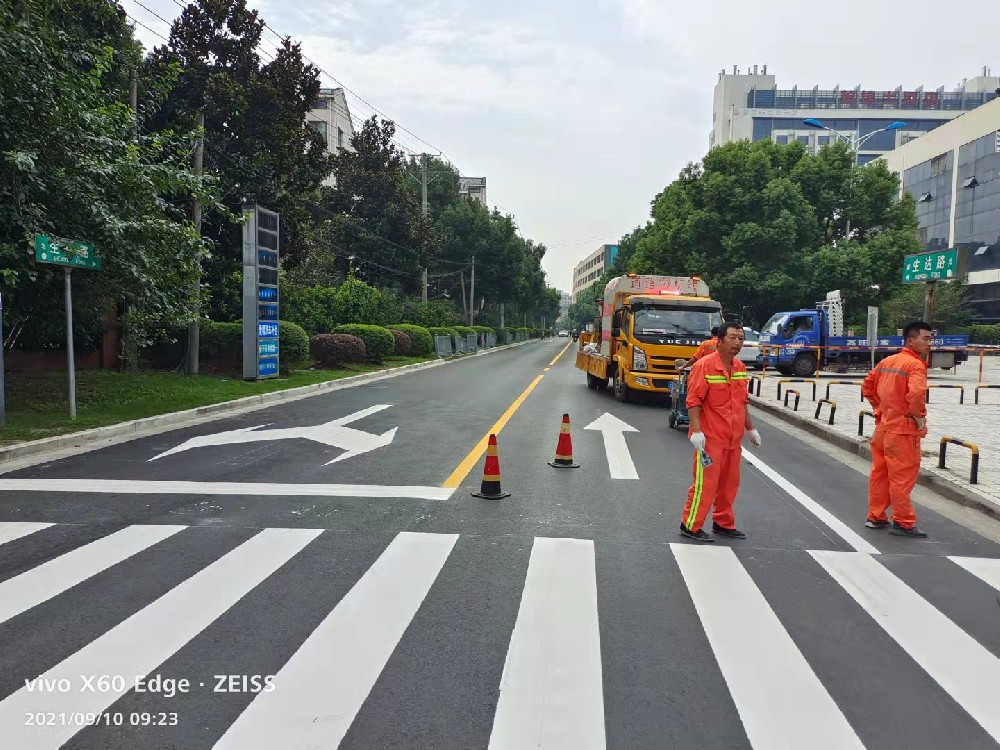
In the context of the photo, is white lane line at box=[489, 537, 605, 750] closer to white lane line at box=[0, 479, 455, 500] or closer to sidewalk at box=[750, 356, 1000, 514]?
white lane line at box=[0, 479, 455, 500]

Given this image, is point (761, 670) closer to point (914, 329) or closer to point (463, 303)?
point (914, 329)

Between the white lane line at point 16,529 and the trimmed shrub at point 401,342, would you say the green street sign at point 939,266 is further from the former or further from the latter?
the trimmed shrub at point 401,342

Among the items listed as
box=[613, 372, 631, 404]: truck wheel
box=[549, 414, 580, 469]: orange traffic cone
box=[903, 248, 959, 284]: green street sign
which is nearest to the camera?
box=[549, 414, 580, 469]: orange traffic cone

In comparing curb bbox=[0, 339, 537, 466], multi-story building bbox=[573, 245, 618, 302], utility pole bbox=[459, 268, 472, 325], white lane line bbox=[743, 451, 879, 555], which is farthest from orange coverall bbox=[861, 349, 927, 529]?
multi-story building bbox=[573, 245, 618, 302]

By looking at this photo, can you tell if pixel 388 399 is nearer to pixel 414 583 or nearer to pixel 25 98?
pixel 25 98

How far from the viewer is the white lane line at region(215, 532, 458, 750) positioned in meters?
3.06

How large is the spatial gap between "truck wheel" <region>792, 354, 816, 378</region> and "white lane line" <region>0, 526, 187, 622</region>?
25.9m

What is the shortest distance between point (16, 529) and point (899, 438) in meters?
7.35

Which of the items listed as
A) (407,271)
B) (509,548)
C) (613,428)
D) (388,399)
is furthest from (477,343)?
(509,548)

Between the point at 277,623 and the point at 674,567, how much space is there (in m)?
2.74

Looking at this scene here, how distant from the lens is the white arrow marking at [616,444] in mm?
8789

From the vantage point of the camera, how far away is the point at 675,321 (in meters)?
16.1

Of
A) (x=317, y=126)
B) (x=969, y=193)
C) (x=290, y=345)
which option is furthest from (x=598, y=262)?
(x=290, y=345)

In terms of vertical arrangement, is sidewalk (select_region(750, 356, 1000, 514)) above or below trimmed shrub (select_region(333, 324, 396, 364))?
below
